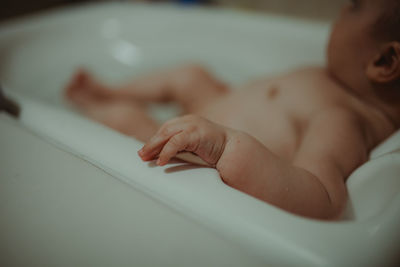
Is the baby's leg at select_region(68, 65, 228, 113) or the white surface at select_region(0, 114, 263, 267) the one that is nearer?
the white surface at select_region(0, 114, 263, 267)

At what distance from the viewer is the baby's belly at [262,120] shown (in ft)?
1.90

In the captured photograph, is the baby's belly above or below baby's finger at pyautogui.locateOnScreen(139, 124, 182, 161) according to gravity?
below

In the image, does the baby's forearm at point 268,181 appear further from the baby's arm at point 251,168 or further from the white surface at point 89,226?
the white surface at point 89,226

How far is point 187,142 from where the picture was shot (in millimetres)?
415

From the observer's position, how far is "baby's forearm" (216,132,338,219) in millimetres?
411

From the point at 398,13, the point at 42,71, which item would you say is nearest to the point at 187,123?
the point at 398,13

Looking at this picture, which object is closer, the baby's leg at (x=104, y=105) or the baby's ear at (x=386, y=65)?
the baby's ear at (x=386, y=65)

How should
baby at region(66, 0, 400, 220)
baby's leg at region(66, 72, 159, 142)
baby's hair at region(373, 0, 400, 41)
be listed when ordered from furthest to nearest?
baby's leg at region(66, 72, 159, 142)
baby's hair at region(373, 0, 400, 41)
baby at region(66, 0, 400, 220)

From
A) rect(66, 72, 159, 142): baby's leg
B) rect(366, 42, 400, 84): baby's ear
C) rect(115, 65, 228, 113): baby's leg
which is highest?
rect(366, 42, 400, 84): baby's ear

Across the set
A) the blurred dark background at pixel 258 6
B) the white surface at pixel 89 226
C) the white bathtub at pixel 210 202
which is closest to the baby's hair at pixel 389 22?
the white bathtub at pixel 210 202

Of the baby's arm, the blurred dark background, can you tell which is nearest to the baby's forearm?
the baby's arm

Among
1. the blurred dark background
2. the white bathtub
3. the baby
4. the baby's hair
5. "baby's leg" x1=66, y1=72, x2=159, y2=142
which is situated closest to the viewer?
the white bathtub

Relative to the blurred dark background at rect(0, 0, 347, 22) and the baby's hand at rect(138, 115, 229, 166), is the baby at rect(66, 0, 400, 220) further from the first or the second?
the blurred dark background at rect(0, 0, 347, 22)

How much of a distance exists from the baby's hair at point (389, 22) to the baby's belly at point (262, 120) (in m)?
0.22
